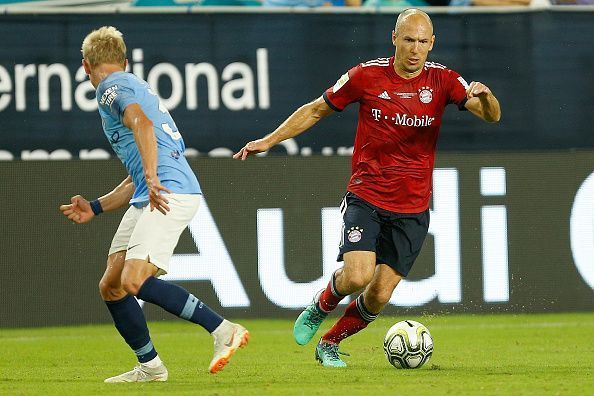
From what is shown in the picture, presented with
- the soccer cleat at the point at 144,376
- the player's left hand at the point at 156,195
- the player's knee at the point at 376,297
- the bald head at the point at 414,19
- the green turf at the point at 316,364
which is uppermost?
the bald head at the point at 414,19

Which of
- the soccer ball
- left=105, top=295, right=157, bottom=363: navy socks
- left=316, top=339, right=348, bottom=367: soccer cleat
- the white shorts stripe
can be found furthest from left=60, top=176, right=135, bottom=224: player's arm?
the soccer ball

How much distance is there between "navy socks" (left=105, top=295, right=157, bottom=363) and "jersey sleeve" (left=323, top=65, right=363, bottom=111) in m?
1.94

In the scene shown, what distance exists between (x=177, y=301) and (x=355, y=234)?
1484 millimetres

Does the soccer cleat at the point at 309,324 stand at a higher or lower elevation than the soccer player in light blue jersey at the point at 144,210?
lower

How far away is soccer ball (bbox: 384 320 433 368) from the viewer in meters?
8.28

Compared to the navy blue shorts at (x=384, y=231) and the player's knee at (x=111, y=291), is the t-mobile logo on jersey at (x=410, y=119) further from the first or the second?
the player's knee at (x=111, y=291)

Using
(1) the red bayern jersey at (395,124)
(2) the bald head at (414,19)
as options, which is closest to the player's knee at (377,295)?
(1) the red bayern jersey at (395,124)

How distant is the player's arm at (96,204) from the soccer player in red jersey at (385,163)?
0.97 m

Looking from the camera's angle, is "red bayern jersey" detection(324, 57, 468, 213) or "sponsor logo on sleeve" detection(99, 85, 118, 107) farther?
"red bayern jersey" detection(324, 57, 468, 213)

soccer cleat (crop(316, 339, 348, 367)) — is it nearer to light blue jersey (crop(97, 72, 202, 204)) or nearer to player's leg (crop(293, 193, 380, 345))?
player's leg (crop(293, 193, 380, 345))

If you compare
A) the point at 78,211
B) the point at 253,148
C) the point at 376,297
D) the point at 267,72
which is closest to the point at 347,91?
the point at 253,148

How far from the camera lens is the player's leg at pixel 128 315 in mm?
7582

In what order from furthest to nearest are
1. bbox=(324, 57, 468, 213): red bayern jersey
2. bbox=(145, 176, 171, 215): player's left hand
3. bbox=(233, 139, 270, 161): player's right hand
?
bbox=(324, 57, 468, 213): red bayern jersey, bbox=(233, 139, 270, 161): player's right hand, bbox=(145, 176, 171, 215): player's left hand

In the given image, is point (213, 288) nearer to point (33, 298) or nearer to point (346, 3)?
point (33, 298)
